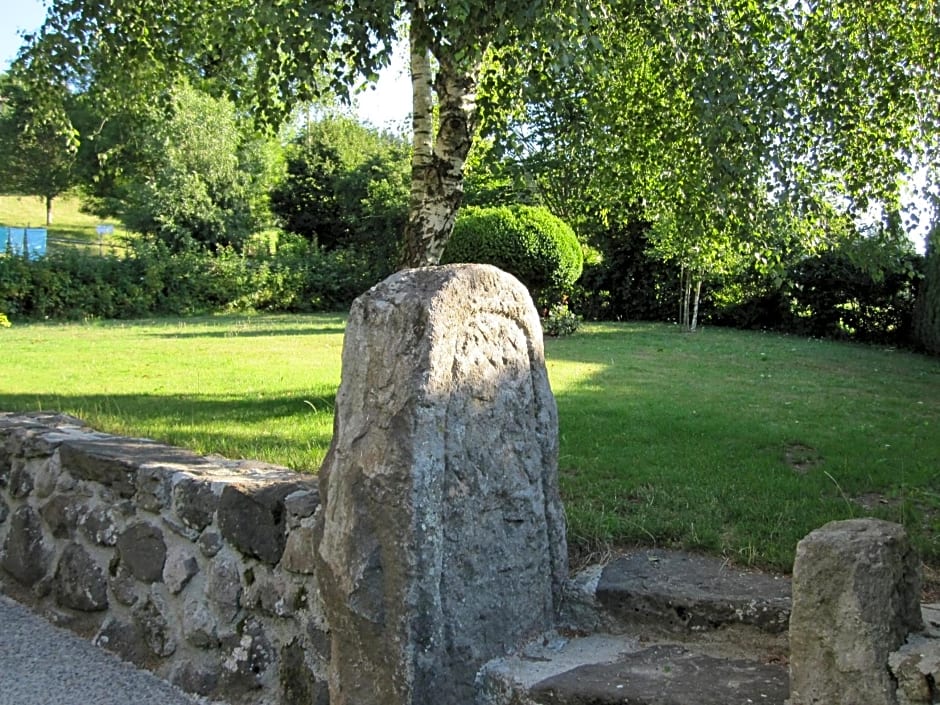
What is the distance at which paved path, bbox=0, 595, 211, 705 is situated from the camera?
134 inches

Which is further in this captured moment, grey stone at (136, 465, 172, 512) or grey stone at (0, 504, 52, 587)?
grey stone at (0, 504, 52, 587)

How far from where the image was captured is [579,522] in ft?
11.7

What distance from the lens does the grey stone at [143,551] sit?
3.65m

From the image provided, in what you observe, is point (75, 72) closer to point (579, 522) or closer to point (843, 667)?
point (579, 522)

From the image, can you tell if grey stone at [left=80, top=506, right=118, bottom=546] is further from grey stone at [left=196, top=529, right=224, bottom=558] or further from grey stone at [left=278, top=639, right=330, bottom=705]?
grey stone at [left=278, top=639, right=330, bottom=705]

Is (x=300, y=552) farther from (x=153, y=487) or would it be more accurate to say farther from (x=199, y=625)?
(x=153, y=487)

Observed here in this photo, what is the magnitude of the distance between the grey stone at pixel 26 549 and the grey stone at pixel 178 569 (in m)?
1.04

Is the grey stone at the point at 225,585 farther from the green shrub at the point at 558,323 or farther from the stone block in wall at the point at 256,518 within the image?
the green shrub at the point at 558,323

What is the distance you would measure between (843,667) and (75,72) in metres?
5.95

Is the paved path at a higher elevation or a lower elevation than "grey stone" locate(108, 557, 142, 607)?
lower

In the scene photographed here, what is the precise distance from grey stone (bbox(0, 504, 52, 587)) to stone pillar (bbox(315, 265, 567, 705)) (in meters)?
2.23

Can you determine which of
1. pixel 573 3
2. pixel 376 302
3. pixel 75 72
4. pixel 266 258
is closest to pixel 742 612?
pixel 376 302

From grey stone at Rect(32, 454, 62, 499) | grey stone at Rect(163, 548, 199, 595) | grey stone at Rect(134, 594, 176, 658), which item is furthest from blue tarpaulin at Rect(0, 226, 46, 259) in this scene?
grey stone at Rect(163, 548, 199, 595)

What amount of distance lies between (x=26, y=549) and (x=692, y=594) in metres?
3.29
